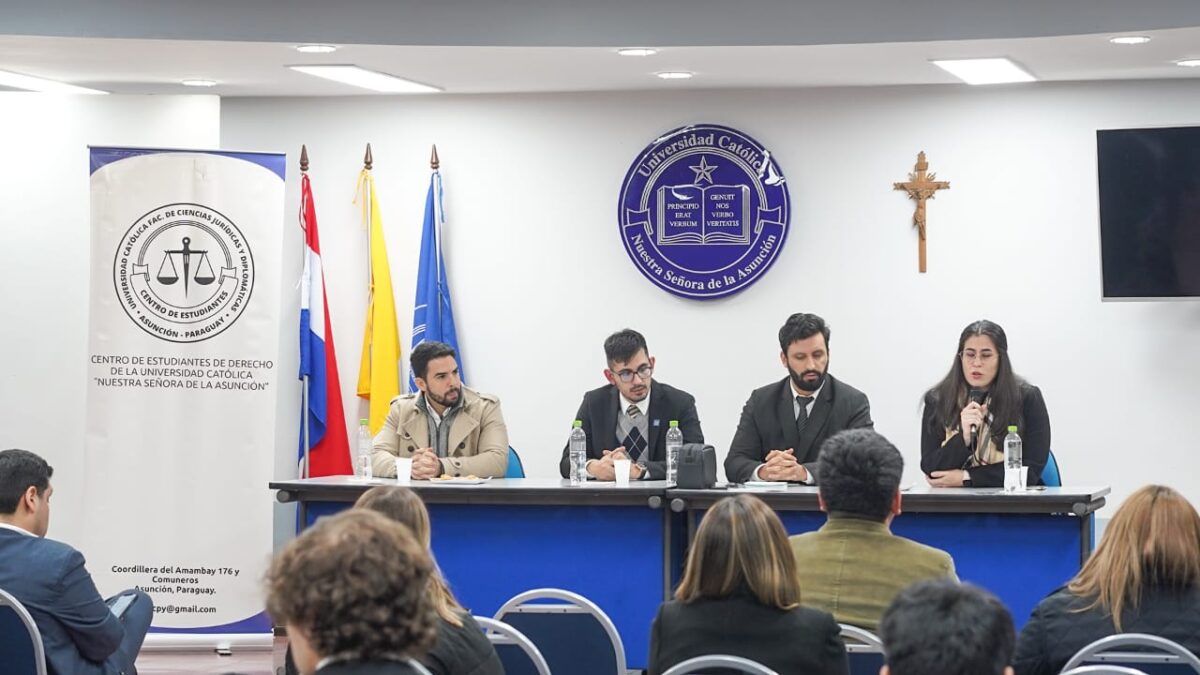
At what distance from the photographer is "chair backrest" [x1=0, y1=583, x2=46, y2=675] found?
4148 millimetres

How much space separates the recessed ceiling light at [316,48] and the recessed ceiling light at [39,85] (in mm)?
1645

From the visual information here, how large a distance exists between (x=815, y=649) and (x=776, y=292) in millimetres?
4890

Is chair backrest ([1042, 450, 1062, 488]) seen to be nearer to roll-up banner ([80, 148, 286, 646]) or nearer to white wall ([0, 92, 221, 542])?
roll-up banner ([80, 148, 286, 646])

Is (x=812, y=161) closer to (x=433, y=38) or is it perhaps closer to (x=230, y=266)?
(x=433, y=38)

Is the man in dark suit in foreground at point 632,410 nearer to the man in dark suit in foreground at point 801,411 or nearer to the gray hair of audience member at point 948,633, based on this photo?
the man in dark suit in foreground at point 801,411

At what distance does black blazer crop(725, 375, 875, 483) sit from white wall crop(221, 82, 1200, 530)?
1.48 meters

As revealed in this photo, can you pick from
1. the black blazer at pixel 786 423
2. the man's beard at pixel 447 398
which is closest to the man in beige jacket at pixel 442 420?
the man's beard at pixel 447 398

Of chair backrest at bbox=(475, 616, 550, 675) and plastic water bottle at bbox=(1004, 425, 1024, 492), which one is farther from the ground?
plastic water bottle at bbox=(1004, 425, 1024, 492)

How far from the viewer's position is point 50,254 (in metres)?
8.05

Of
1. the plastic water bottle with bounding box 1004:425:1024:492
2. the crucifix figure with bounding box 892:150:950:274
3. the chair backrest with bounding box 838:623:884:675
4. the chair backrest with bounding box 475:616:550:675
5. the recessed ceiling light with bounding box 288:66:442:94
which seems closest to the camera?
the chair backrest with bounding box 838:623:884:675

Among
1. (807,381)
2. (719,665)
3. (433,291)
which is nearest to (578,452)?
(807,381)

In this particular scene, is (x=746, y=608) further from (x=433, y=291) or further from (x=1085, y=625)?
(x=433, y=291)

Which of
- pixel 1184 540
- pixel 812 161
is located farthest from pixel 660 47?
pixel 1184 540

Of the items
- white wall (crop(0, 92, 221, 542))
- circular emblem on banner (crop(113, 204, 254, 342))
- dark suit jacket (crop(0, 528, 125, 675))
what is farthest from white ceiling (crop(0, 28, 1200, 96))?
dark suit jacket (crop(0, 528, 125, 675))
